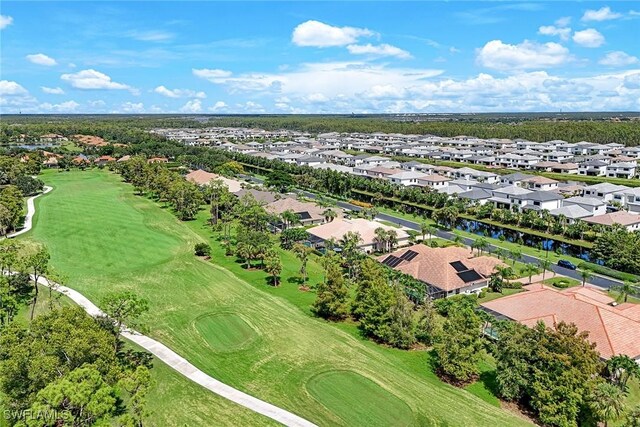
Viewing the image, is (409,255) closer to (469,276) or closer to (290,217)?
(469,276)

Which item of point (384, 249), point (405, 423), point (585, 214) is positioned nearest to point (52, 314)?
point (405, 423)

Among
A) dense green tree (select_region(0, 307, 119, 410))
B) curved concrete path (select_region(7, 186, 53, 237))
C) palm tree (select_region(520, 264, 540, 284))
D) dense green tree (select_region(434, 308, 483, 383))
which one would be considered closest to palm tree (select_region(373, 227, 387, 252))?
palm tree (select_region(520, 264, 540, 284))

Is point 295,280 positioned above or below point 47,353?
below

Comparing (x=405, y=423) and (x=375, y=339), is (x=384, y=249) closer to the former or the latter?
(x=375, y=339)

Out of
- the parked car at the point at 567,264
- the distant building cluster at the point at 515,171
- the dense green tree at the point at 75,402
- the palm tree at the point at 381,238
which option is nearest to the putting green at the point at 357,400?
the dense green tree at the point at 75,402

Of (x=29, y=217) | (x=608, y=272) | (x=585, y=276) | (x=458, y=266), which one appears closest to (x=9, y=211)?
(x=29, y=217)

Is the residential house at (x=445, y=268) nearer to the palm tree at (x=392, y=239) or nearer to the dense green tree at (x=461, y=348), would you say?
the palm tree at (x=392, y=239)
